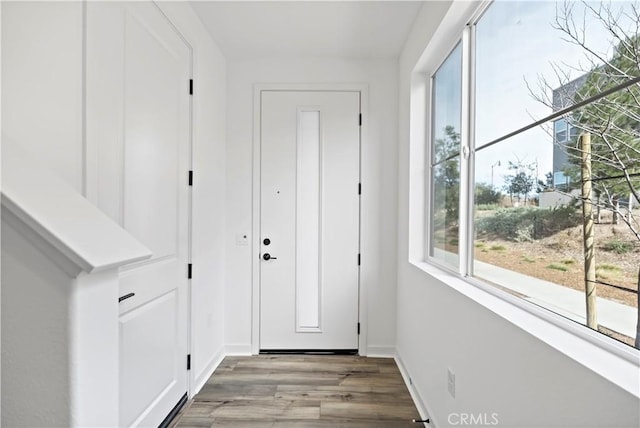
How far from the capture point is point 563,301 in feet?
3.58

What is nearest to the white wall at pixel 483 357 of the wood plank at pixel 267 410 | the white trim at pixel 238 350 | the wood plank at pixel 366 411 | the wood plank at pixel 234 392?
the wood plank at pixel 366 411

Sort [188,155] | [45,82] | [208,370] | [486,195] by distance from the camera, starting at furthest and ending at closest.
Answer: [208,370]
[188,155]
[486,195]
[45,82]

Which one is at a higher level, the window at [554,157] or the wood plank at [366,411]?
the window at [554,157]

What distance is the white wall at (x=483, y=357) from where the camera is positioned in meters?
0.82

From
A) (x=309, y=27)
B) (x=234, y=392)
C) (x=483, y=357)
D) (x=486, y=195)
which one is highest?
(x=309, y=27)

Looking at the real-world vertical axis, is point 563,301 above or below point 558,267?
below

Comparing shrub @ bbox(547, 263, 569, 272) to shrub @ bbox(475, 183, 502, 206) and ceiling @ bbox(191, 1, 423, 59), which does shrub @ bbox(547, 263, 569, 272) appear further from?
ceiling @ bbox(191, 1, 423, 59)

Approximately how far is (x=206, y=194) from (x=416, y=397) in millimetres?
2012

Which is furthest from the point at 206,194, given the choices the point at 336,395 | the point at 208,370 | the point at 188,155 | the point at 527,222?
the point at 527,222

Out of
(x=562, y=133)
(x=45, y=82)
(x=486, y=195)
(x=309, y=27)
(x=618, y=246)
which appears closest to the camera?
(x=618, y=246)

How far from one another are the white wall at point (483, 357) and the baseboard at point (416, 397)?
0.8 inches

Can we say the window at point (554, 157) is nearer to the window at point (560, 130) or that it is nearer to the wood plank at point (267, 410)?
the window at point (560, 130)

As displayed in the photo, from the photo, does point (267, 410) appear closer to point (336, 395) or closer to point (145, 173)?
point (336, 395)

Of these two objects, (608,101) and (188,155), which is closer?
(608,101)
